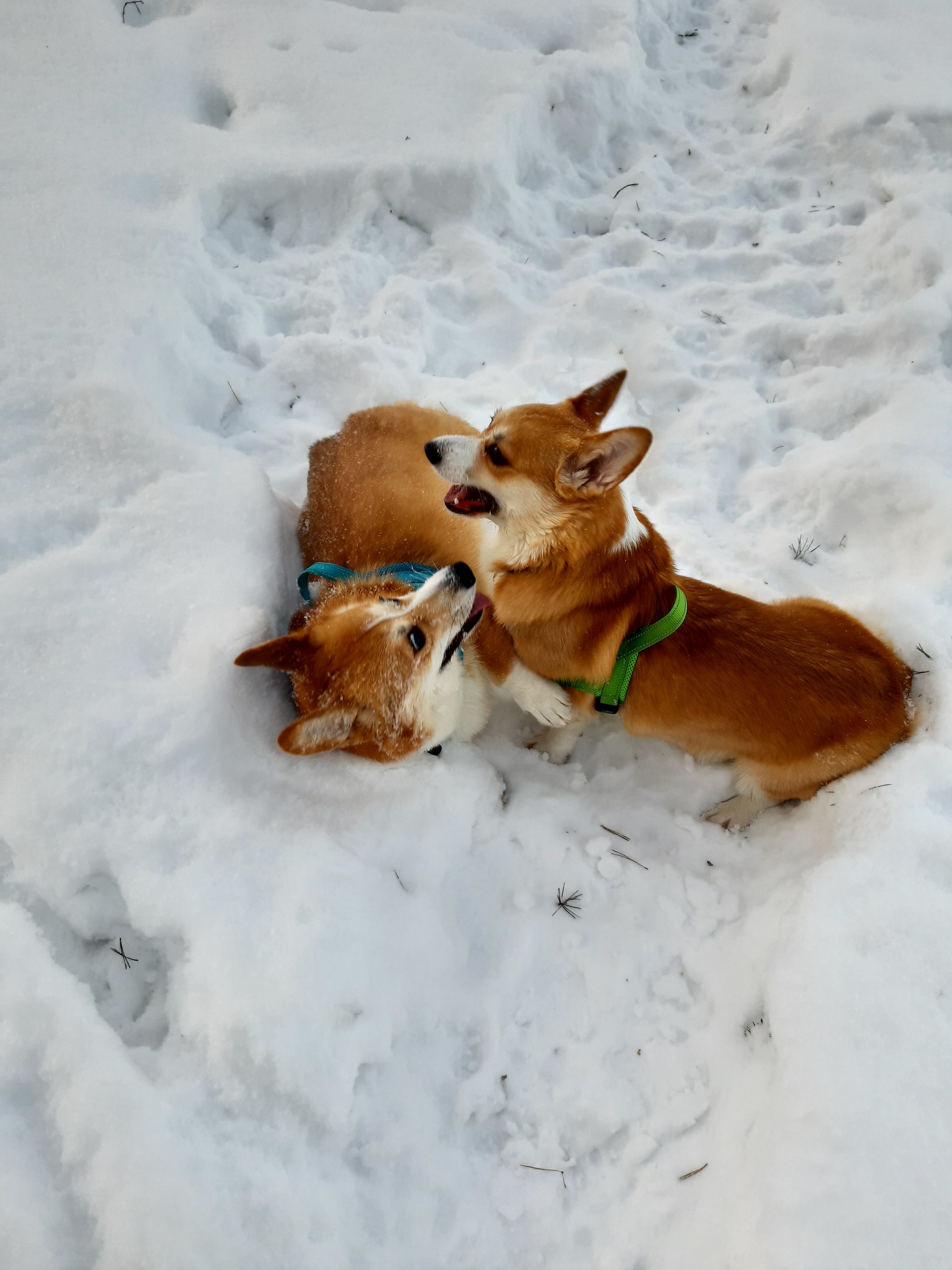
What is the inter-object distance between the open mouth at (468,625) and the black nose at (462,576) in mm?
87

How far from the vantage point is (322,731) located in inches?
81.6

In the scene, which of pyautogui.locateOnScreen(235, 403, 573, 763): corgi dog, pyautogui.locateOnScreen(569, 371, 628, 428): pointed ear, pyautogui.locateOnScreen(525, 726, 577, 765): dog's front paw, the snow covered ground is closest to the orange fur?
pyautogui.locateOnScreen(235, 403, 573, 763): corgi dog

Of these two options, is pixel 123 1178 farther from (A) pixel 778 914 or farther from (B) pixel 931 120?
(B) pixel 931 120

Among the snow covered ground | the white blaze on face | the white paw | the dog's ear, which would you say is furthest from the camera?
the white paw

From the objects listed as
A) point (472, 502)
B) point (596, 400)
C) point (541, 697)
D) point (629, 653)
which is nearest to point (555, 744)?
point (541, 697)

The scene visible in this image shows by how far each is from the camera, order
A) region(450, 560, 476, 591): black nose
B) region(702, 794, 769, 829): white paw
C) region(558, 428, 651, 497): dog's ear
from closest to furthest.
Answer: region(558, 428, 651, 497): dog's ear → region(450, 560, 476, 591): black nose → region(702, 794, 769, 829): white paw

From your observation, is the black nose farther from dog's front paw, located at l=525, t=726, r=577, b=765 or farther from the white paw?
the white paw

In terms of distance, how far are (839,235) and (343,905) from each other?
460 cm

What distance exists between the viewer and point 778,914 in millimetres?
2195

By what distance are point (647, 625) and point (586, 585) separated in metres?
0.24

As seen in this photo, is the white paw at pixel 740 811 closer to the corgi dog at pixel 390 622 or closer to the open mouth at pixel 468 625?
the corgi dog at pixel 390 622

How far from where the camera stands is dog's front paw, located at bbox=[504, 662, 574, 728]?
8.27ft

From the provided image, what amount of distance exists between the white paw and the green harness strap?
1.91 feet

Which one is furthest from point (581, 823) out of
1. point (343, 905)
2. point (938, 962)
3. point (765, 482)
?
point (765, 482)
